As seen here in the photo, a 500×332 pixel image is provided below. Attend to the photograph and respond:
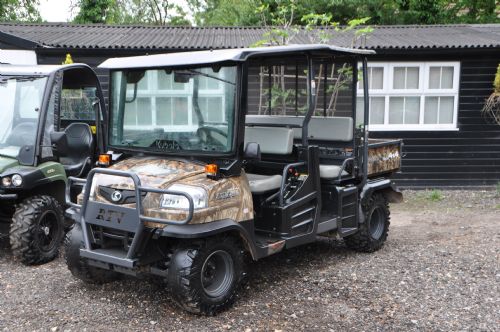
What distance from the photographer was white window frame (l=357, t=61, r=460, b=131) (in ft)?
32.7

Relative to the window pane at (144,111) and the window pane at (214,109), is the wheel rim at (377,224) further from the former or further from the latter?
the window pane at (144,111)

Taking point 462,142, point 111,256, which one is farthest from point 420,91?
point 111,256

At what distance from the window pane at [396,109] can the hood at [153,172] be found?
6832 millimetres

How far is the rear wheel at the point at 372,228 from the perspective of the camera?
578 cm

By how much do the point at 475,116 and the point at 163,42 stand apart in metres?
6.12

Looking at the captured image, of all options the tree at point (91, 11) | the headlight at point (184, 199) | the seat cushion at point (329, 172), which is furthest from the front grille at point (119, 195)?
the tree at point (91, 11)

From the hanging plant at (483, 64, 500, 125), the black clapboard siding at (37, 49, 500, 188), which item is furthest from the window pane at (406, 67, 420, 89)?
the hanging plant at (483, 64, 500, 125)

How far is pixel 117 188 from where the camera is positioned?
4.06 metres

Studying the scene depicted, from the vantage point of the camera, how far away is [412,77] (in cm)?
1006

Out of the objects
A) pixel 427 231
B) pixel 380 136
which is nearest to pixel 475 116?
pixel 380 136

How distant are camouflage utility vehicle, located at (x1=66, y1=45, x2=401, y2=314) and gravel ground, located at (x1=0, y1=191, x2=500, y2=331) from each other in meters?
0.29

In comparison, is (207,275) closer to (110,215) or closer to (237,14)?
(110,215)

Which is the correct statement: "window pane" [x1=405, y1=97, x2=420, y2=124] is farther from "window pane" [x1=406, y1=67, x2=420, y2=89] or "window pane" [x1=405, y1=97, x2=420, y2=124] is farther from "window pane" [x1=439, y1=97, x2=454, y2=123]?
"window pane" [x1=439, y1=97, x2=454, y2=123]

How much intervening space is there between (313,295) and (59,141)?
2908mm
